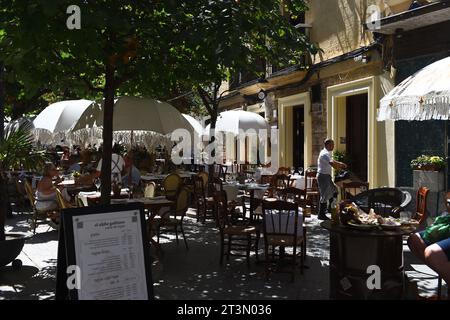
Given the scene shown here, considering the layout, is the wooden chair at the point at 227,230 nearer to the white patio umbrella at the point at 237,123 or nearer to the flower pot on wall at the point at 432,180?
the flower pot on wall at the point at 432,180

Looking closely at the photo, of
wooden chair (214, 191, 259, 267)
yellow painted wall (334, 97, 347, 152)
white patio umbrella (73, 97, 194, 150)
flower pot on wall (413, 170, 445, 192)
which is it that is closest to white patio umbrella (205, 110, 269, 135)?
yellow painted wall (334, 97, 347, 152)

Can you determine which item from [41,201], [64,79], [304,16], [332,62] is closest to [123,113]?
[64,79]

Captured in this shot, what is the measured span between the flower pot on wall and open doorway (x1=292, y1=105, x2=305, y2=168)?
722cm

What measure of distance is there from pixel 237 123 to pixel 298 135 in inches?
145

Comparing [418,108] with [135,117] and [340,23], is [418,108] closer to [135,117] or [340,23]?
[135,117]

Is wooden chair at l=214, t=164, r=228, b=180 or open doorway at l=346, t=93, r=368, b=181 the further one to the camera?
wooden chair at l=214, t=164, r=228, b=180

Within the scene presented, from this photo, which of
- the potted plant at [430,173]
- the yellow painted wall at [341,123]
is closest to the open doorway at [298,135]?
the yellow painted wall at [341,123]

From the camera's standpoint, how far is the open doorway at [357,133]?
12.6m

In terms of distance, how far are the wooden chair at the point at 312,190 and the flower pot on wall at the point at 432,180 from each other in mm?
2734

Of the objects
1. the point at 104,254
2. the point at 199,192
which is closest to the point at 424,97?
the point at 104,254

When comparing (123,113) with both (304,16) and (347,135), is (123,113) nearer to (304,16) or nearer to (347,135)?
(347,135)

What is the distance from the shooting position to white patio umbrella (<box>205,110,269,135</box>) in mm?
13789

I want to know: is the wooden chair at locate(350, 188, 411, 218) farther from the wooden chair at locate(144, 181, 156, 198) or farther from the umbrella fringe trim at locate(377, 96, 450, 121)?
the wooden chair at locate(144, 181, 156, 198)
